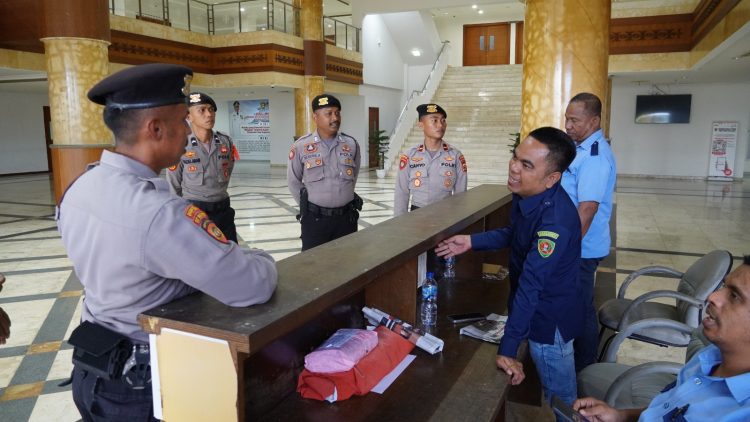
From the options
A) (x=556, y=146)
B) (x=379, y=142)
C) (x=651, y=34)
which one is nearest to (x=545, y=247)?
(x=556, y=146)

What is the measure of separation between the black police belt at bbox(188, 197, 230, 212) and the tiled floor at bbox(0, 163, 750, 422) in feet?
3.99

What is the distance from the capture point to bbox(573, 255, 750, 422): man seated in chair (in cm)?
116

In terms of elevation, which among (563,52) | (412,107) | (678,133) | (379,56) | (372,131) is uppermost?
(379,56)

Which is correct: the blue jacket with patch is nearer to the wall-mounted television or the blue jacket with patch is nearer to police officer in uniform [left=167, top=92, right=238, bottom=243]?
police officer in uniform [left=167, top=92, right=238, bottom=243]

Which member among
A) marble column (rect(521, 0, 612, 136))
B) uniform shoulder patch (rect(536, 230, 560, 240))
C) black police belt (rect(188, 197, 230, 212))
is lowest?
black police belt (rect(188, 197, 230, 212))

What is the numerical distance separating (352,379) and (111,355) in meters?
0.67

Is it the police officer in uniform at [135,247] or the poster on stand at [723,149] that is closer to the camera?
the police officer in uniform at [135,247]

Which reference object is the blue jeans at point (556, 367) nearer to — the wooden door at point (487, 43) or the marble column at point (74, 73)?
the marble column at point (74, 73)

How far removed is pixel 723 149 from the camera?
1373cm

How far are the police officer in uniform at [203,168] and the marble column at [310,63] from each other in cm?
978

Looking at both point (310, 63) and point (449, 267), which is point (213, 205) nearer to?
point (449, 267)

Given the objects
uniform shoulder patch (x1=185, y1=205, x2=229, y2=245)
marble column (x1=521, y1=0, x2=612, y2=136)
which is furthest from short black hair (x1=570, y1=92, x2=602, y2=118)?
uniform shoulder patch (x1=185, y1=205, x2=229, y2=245)

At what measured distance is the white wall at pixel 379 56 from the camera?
54.5 feet

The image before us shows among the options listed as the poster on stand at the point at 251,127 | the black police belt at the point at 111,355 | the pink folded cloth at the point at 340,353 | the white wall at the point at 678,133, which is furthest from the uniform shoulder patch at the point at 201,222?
the poster on stand at the point at 251,127
